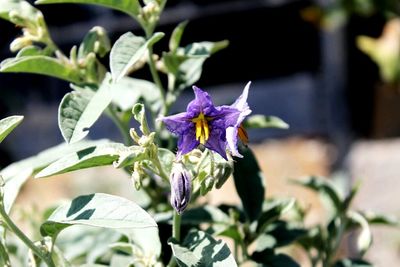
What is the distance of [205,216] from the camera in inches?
36.7

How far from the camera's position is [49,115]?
5023 millimetres

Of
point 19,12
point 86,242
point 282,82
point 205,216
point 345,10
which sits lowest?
point 282,82

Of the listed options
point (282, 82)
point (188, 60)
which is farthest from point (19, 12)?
point (282, 82)

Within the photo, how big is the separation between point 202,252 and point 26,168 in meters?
0.25

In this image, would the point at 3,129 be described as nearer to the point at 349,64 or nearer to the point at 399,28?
the point at 399,28

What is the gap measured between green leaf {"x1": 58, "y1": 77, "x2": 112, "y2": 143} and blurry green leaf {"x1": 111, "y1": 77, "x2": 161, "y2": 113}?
114mm

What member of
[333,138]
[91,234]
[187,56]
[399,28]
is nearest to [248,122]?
[187,56]

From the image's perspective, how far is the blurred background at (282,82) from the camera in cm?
391

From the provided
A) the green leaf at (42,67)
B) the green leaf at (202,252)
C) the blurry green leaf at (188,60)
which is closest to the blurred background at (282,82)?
the blurry green leaf at (188,60)

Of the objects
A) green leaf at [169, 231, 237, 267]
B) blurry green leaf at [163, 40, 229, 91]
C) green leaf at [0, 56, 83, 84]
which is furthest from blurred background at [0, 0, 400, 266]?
green leaf at [169, 231, 237, 267]

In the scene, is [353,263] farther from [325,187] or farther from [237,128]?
[237,128]

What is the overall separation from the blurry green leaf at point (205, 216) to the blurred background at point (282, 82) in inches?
110

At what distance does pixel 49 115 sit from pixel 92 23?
0.60 meters

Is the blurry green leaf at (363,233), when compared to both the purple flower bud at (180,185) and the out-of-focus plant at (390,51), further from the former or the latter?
the out-of-focus plant at (390,51)
